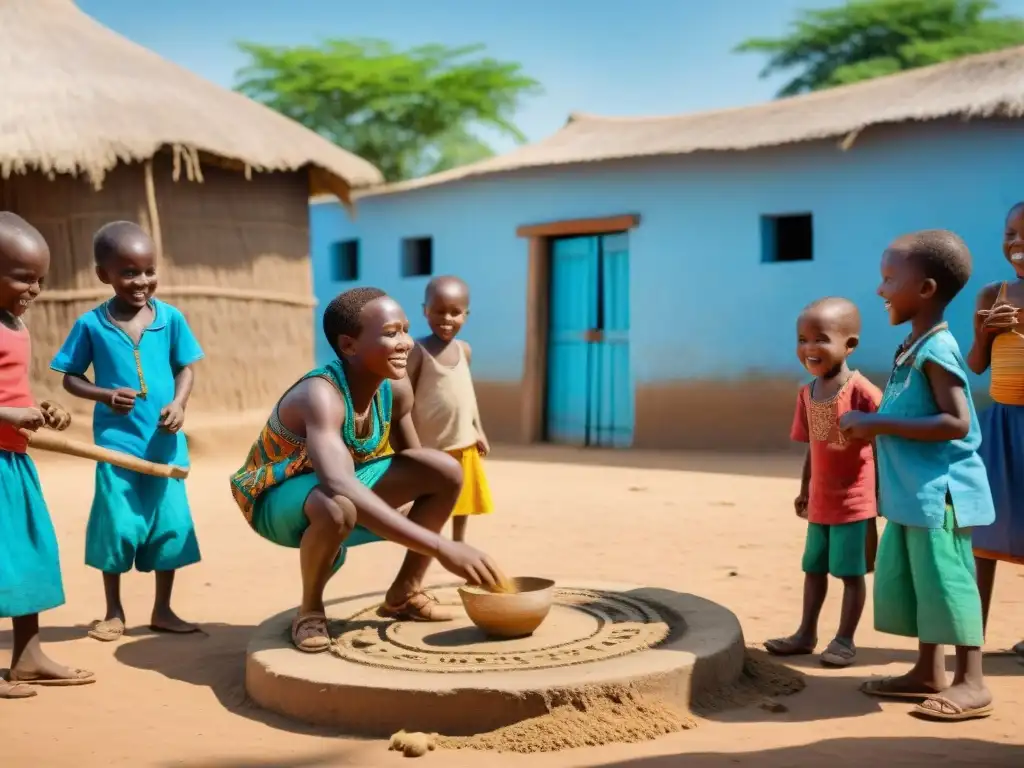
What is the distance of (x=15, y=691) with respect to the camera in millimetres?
3125

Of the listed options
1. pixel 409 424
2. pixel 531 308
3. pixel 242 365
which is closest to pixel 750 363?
pixel 531 308

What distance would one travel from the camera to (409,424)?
3666mm

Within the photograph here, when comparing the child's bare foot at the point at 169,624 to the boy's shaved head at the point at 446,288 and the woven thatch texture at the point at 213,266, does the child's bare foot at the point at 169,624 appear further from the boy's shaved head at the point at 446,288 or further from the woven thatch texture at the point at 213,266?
the woven thatch texture at the point at 213,266

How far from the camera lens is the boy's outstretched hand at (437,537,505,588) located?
9.30 ft

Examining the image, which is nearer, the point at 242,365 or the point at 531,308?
the point at 242,365

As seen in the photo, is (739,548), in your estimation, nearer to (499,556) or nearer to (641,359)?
(499,556)

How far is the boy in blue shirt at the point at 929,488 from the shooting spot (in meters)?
2.85

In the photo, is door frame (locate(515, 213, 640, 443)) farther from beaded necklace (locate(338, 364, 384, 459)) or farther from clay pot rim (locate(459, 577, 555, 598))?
clay pot rim (locate(459, 577, 555, 598))

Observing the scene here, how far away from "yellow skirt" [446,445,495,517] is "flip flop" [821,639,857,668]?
1719 millimetres

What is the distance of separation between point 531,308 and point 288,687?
9129 millimetres

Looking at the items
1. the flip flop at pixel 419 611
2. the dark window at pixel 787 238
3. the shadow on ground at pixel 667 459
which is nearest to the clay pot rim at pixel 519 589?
the flip flop at pixel 419 611

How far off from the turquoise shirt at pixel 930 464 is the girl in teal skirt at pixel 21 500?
244cm

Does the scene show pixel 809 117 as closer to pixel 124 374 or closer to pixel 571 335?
pixel 571 335

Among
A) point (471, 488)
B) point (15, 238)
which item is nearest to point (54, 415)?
point (15, 238)
